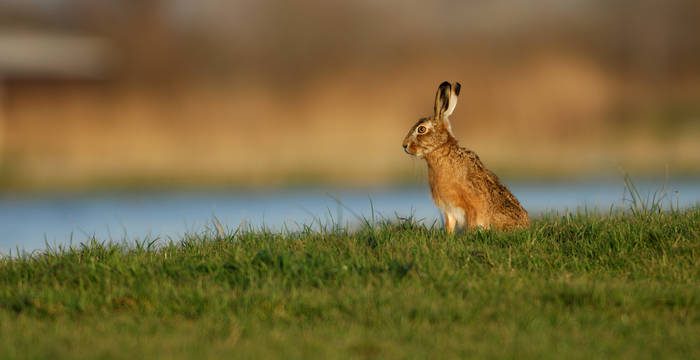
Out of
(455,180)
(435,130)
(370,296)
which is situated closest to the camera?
(370,296)

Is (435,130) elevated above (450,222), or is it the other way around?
(435,130)

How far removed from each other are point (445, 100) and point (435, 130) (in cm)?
36

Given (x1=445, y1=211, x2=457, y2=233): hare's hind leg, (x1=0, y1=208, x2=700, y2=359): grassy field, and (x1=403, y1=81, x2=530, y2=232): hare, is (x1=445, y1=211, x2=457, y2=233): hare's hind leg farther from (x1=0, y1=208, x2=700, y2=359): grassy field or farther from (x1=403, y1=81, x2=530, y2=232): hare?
(x1=0, y1=208, x2=700, y2=359): grassy field

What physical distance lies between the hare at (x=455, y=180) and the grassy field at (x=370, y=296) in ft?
1.39

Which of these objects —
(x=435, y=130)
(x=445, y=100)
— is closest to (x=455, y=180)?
(x=435, y=130)

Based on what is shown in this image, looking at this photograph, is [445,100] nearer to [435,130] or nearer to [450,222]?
[435,130]

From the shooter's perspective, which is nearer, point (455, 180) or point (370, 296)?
point (370, 296)

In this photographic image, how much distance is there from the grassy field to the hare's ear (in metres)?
1.42

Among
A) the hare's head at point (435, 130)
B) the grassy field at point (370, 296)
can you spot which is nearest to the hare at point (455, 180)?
the hare's head at point (435, 130)

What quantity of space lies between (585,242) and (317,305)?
3038mm

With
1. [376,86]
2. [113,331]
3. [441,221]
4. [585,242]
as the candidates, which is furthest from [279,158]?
[113,331]

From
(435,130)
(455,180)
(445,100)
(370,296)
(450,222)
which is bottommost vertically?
(370,296)

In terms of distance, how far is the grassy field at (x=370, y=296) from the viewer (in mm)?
4379

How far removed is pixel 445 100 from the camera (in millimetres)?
7738
